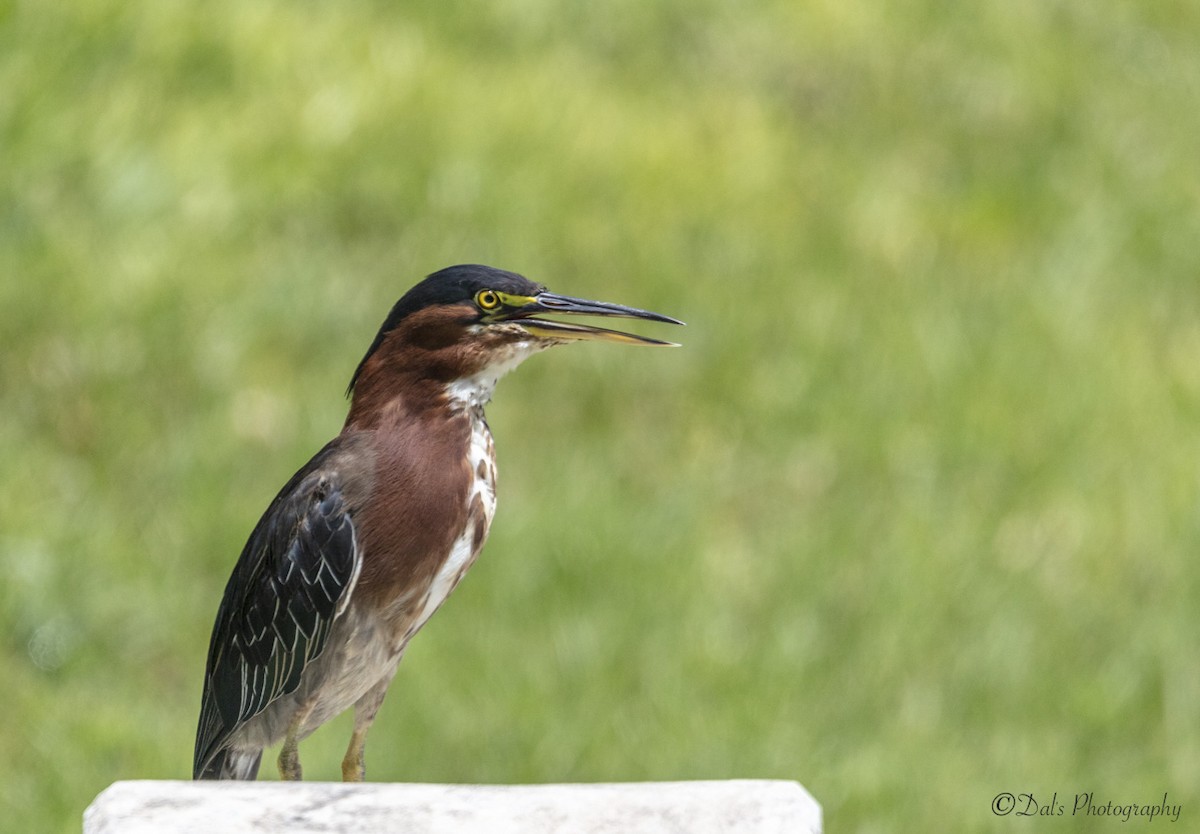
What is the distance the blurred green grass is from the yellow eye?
3.09m

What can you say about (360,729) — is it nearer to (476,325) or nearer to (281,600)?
(281,600)

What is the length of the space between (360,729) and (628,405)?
14.3 ft

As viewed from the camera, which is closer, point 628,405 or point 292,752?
point 292,752

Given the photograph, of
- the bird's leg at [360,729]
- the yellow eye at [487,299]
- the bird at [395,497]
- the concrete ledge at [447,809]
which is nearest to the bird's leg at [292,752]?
the bird at [395,497]

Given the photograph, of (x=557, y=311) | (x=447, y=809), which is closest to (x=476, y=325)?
(x=557, y=311)

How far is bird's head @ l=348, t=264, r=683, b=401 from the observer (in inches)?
143

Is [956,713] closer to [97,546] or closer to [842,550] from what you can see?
[842,550]

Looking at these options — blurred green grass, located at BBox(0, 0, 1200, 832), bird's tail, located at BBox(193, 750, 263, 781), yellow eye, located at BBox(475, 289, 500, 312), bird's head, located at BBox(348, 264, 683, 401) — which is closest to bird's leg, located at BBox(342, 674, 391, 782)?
bird's tail, located at BBox(193, 750, 263, 781)

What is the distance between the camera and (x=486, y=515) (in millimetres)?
3822

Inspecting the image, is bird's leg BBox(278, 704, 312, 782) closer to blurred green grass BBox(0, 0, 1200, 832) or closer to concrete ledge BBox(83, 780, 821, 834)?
concrete ledge BBox(83, 780, 821, 834)

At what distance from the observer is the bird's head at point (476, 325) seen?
3633 mm

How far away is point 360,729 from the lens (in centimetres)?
416

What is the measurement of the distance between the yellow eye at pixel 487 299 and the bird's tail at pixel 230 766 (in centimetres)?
148

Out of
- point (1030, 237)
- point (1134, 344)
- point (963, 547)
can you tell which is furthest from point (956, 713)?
point (1030, 237)
